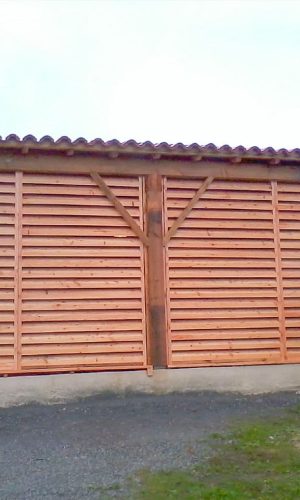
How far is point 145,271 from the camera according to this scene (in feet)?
31.2

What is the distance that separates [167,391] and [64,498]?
406cm

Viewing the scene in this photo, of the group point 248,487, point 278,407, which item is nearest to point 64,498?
point 248,487

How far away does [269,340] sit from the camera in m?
9.78

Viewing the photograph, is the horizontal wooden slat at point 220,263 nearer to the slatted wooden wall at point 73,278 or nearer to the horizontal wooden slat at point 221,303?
the horizontal wooden slat at point 221,303

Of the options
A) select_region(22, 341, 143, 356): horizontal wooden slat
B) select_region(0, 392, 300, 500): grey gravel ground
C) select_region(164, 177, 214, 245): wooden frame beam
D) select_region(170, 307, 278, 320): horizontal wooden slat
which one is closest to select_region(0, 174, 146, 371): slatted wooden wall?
select_region(22, 341, 143, 356): horizontal wooden slat

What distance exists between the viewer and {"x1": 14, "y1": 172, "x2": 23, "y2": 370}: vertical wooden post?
351 inches

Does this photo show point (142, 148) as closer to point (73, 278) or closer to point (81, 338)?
point (73, 278)

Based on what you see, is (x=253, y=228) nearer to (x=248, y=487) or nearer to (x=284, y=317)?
(x=284, y=317)

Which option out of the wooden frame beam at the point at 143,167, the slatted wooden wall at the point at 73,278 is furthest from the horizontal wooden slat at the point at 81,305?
the wooden frame beam at the point at 143,167

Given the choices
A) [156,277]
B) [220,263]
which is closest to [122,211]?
[156,277]

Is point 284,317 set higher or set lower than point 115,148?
lower

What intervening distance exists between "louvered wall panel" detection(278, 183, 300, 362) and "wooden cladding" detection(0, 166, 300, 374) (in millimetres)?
16

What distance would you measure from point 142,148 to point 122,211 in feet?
3.16

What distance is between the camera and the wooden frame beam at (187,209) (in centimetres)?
957
